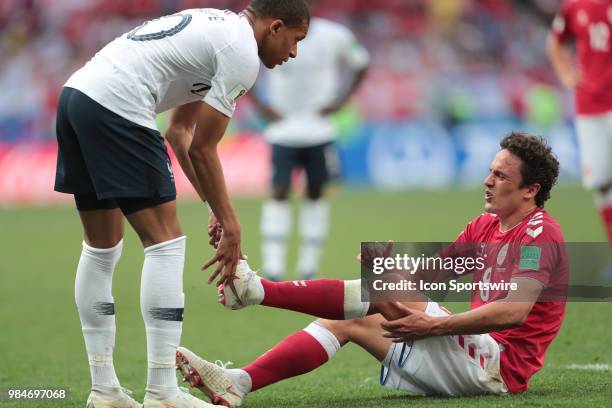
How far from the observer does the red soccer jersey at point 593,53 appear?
294 inches

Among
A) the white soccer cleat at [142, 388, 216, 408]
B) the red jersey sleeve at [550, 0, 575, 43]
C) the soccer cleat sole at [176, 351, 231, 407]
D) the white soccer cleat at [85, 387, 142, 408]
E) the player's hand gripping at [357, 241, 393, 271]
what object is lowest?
the white soccer cleat at [85, 387, 142, 408]

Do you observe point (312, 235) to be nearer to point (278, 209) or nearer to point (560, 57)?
point (278, 209)

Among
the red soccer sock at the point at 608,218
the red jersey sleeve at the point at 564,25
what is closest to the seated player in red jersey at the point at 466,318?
the red soccer sock at the point at 608,218

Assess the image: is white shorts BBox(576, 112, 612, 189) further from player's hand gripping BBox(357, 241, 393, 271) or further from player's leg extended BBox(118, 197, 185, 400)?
player's leg extended BBox(118, 197, 185, 400)

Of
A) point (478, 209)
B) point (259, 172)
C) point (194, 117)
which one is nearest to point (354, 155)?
point (259, 172)

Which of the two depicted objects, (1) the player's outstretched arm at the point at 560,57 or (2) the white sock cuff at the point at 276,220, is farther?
(2) the white sock cuff at the point at 276,220

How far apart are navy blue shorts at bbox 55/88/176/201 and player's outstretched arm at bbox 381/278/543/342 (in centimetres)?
111

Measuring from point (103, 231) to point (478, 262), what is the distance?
1.69m

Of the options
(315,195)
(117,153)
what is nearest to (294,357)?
(117,153)

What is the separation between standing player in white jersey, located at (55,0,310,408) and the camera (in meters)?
4.05

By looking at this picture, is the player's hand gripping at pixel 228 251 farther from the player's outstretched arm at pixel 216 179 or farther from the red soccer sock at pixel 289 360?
the red soccer sock at pixel 289 360

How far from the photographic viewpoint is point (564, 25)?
792 centimetres

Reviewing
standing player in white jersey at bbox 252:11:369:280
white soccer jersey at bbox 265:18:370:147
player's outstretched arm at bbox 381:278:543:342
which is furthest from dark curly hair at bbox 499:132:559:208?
white soccer jersey at bbox 265:18:370:147

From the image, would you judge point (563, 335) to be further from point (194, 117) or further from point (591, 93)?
point (194, 117)
